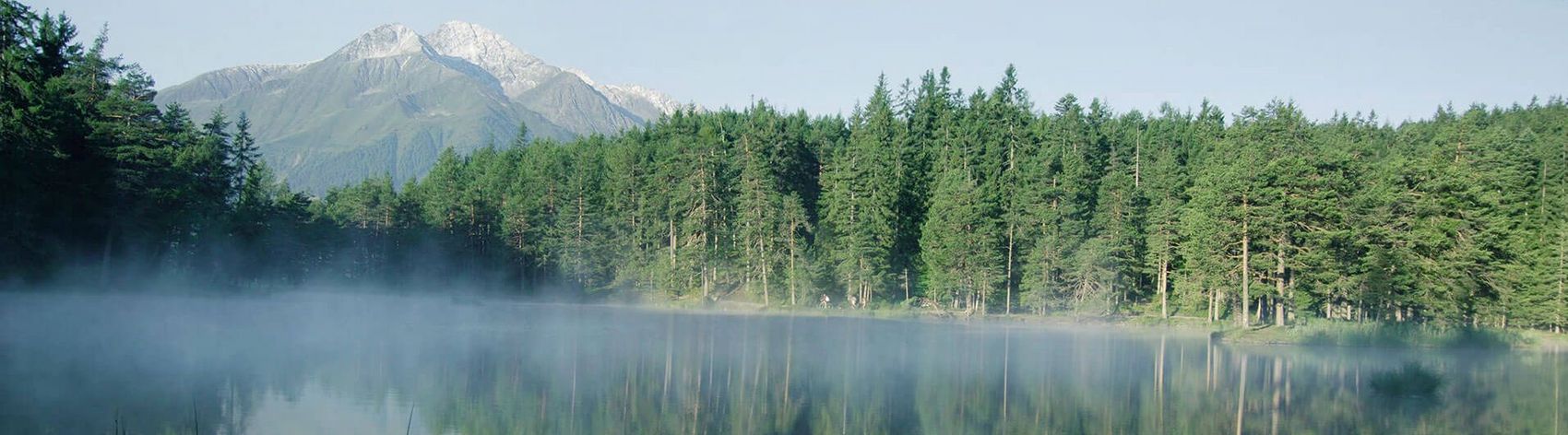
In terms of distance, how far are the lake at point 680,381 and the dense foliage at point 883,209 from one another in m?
6.71

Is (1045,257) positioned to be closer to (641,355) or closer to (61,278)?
(641,355)

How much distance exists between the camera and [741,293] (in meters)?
81.7

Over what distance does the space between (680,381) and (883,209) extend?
48.2 meters

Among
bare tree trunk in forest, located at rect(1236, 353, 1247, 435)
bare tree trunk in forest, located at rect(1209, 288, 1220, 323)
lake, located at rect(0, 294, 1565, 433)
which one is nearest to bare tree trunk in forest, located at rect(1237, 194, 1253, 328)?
bare tree trunk in forest, located at rect(1209, 288, 1220, 323)

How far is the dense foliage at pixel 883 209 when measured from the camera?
52.6 meters

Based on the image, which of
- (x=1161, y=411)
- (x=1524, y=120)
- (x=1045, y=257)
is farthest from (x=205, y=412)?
(x=1524, y=120)

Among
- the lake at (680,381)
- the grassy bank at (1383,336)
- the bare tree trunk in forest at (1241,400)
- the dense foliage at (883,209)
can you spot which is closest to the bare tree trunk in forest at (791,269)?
the dense foliage at (883,209)

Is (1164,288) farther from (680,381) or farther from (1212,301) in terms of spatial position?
(680,381)

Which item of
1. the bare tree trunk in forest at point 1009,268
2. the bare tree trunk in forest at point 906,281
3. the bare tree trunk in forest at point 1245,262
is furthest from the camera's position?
the bare tree trunk in forest at point 906,281

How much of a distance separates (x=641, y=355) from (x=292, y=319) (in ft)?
71.2

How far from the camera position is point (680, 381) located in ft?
96.3

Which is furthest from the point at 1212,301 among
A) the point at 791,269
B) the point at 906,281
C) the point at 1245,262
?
the point at 791,269

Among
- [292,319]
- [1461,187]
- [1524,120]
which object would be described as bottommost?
[292,319]

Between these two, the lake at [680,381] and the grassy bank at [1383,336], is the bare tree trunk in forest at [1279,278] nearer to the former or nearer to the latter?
the grassy bank at [1383,336]
